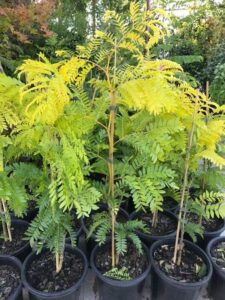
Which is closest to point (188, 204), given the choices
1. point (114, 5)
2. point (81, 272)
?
point (81, 272)

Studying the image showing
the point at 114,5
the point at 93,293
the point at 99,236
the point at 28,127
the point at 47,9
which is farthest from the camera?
the point at 114,5

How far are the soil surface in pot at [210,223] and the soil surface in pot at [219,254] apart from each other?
5.9 inches

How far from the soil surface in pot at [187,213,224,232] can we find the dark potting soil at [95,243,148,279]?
636 mm

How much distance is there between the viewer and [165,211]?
2.34m

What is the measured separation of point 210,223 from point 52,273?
4.24 ft

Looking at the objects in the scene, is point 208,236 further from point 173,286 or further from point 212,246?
point 173,286

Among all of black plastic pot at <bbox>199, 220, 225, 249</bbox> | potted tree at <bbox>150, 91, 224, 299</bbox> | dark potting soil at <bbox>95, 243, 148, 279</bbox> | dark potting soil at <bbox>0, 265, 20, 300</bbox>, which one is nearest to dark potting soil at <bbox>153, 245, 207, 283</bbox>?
potted tree at <bbox>150, 91, 224, 299</bbox>

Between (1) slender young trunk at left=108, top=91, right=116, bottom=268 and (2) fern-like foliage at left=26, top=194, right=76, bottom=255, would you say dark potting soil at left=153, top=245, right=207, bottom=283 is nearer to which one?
(1) slender young trunk at left=108, top=91, right=116, bottom=268

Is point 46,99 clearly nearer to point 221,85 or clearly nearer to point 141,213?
point 141,213

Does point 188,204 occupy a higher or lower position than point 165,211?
higher

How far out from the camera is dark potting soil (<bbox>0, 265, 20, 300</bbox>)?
1669 mm

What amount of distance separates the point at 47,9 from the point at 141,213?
2526mm

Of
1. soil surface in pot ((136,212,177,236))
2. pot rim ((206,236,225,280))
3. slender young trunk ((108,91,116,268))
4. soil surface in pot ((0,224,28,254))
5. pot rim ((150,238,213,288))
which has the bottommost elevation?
pot rim ((206,236,225,280))

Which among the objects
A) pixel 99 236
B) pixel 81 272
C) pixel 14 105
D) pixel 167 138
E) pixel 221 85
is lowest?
pixel 81 272
